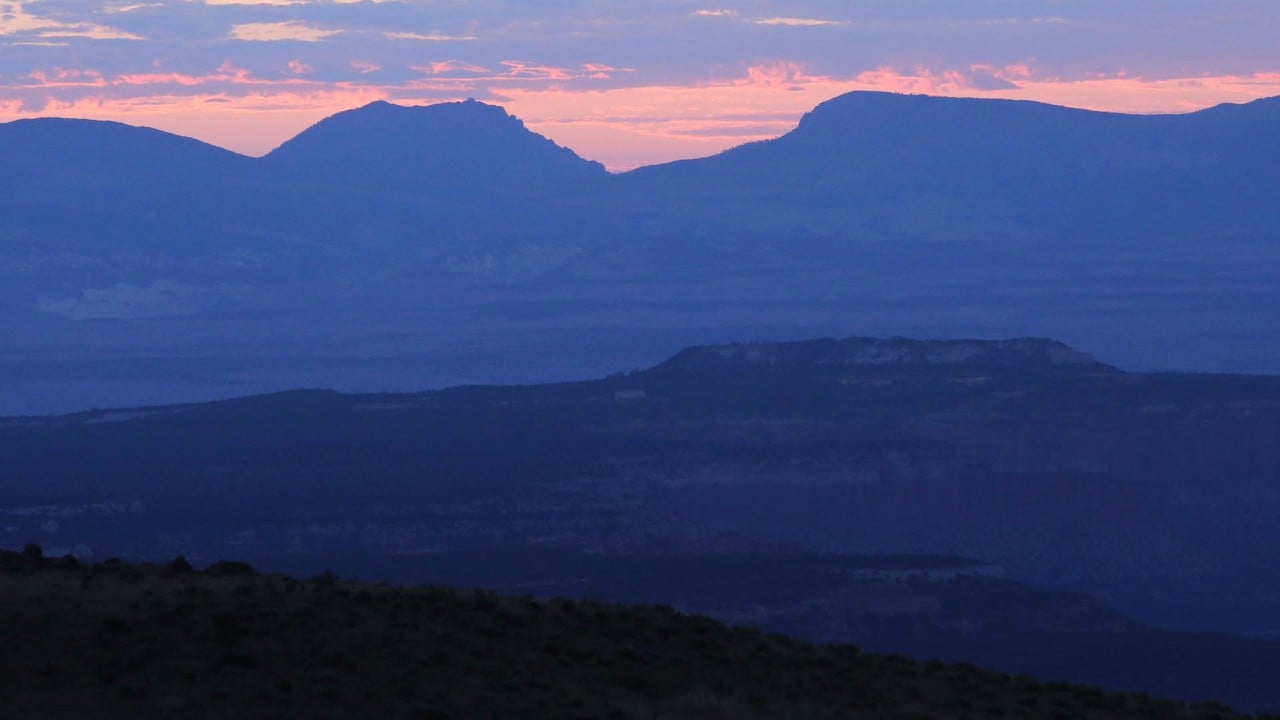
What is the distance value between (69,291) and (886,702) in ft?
559

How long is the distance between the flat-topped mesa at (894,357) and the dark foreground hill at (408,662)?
71702mm

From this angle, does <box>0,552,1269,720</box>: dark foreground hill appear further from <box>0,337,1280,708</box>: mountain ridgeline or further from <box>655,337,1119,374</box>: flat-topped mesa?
<box>655,337,1119,374</box>: flat-topped mesa

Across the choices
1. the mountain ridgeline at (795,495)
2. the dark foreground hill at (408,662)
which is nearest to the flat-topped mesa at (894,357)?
the mountain ridgeline at (795,495)

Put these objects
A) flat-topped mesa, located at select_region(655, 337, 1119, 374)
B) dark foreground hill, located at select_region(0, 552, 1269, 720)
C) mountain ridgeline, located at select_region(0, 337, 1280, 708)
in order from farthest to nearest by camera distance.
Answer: flat-topped mesa, located at select_region(655, 337, 1119, 374), mountain ridgeline, located at select_region(0, 337, 1280, 708), dark foreground hill, located at select_region(0, 552, 1269, 720)

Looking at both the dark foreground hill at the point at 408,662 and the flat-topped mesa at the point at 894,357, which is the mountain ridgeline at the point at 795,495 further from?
the dark foreground hill at the point at 408,662

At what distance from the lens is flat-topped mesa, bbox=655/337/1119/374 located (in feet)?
300

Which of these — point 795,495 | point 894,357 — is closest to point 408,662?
point 795,495

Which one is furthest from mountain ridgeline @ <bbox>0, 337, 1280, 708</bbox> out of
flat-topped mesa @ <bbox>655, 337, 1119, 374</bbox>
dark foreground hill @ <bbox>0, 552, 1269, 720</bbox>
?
dark foreground hill @ <bbox>0, 552, 1269, 720</bbox>

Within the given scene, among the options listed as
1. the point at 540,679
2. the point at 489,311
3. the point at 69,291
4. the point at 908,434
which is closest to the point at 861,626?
the point at 908,434

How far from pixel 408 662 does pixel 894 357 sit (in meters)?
77.3

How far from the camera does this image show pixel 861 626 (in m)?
51.0

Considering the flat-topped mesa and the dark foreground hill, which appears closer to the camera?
the dark foreground hill

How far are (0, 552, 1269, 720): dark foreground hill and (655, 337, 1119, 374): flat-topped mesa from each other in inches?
2823

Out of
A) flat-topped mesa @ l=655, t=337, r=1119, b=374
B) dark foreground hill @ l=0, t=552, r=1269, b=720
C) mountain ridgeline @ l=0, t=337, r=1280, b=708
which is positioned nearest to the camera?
dark foreground hill @ l=0, t=552, r=1269, b=720
